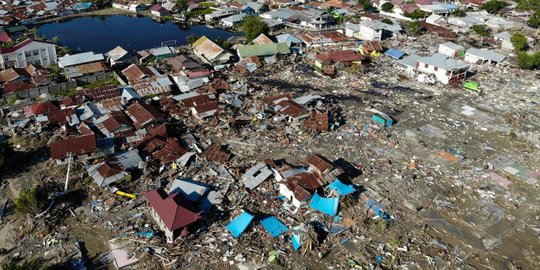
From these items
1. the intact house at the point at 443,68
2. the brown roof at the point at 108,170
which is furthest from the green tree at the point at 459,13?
the brown roof at the point at 108,170

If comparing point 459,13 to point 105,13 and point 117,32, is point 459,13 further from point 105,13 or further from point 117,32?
point 105,13

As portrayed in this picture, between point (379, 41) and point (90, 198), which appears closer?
point (90, 198)

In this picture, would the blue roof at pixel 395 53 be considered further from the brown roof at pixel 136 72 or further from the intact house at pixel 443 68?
the brown roof at pixel 136 72

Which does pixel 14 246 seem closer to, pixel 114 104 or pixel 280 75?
pixel 114 104

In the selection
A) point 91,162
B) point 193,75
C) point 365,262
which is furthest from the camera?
point 193,75

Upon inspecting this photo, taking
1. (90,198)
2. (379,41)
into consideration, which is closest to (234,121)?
(90,198)

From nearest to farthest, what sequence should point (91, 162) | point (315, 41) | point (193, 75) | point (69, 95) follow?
1. point (91, 162)
2. point (69, 95)
3. point (193, 75)
4. point (315, 41)

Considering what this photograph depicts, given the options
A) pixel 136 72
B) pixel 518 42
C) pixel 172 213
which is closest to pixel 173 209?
→ pixel 172 213
